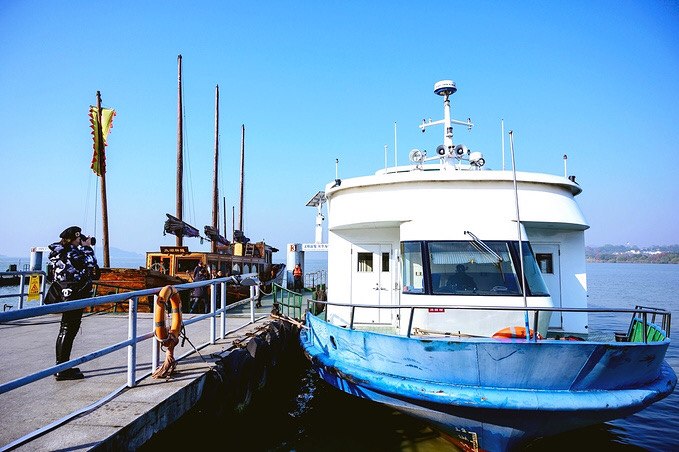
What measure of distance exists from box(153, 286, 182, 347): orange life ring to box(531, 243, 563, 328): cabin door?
6818mm

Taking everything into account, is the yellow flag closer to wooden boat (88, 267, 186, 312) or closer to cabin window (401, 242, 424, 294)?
wooden boat (88, 267, 186, 312)

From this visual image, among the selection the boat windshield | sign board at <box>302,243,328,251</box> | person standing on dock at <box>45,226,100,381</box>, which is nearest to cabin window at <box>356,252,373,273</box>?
the boat windshield

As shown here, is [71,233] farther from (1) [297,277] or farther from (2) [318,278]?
(2) [318,278]

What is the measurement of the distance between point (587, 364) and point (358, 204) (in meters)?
4.85

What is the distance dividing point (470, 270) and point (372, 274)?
2.75 m

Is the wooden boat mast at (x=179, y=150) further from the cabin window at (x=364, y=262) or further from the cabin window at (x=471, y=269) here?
the cabin window at (x=471, y=269)

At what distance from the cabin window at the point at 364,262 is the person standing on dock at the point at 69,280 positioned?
5463 mm

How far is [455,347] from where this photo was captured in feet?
17.8

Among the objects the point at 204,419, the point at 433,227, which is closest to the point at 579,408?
the point at 433,227

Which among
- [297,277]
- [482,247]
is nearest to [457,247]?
[482,247]

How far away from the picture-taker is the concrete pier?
391 cm

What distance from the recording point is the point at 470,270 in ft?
24.0

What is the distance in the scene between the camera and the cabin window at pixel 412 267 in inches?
298

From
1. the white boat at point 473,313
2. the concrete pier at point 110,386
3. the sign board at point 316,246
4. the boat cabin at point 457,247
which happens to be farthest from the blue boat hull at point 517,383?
the sign board at point 316,246
